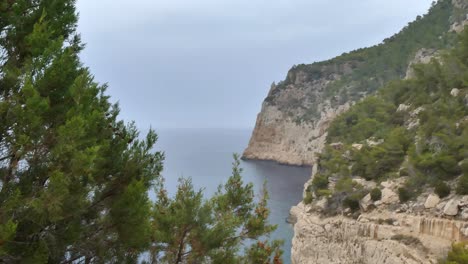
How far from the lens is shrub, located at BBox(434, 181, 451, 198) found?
15.0 metres

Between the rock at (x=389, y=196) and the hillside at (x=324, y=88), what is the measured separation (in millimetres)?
32033

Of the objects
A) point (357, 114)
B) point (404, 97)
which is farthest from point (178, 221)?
point (357, 114)

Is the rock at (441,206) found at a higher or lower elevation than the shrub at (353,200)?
higher

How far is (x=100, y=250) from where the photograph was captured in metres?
5.72

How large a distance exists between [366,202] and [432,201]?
3465 millimetres

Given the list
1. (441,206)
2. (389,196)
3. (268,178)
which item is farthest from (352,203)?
(268,178)

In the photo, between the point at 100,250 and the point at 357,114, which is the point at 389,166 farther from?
the point at 100,250

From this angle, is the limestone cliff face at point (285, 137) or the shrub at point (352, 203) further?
the limestone cliff face at point (285, 137)

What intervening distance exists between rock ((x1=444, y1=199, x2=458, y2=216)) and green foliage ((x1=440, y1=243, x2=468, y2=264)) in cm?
208

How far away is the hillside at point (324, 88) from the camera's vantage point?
5538cm

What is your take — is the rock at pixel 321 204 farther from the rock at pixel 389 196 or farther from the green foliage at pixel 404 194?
the green foliage at pixel 404 194

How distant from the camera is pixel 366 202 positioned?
1800cm

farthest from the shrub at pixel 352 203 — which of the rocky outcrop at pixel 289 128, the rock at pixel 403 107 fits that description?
the rocky outcrop at pixel 289 128

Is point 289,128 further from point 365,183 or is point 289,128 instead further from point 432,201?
point 432,201
